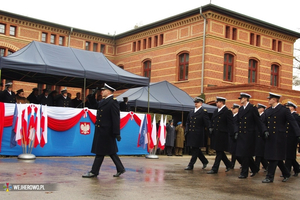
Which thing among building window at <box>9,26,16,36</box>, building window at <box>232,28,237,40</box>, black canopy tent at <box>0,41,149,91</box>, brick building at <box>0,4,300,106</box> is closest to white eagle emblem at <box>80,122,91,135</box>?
black canopy tent at <box>0,41,149,91</box>

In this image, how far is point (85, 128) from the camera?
1461cm

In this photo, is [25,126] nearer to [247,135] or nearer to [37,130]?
[37,130]

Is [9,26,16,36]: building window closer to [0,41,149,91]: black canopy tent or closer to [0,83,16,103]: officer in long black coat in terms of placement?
[0,41,149,91]: black canopy tent

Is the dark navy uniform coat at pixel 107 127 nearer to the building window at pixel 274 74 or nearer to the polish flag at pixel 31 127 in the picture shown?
the polish flag at pixel 31 127

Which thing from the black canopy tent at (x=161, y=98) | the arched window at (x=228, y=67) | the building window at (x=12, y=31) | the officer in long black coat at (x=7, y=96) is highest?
the building window at (x=12, y=31)

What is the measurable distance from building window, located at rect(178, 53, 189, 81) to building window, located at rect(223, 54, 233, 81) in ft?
10.2

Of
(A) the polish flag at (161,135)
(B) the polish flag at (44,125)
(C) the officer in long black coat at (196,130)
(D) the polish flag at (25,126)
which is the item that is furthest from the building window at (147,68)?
(C) the officer in long black coat at (196,130)

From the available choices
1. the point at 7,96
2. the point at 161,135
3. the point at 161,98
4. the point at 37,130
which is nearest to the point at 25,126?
the point at 37,130

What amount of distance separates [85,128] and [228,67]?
19243 mm

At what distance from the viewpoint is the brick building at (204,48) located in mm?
29844

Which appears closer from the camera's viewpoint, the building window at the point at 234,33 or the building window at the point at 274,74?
the building window at the point at 234,33

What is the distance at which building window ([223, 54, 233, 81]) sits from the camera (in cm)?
3105

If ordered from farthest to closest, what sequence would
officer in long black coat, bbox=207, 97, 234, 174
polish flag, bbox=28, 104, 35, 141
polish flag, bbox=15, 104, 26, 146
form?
1. polish flag, bbox=28, 104, 35, 141
2. polish flag, bbox=15, 104, 26, 146
3. officer in long black coat, bbox=207, 97, 234, 174

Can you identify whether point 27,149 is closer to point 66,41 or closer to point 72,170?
point 72,170
